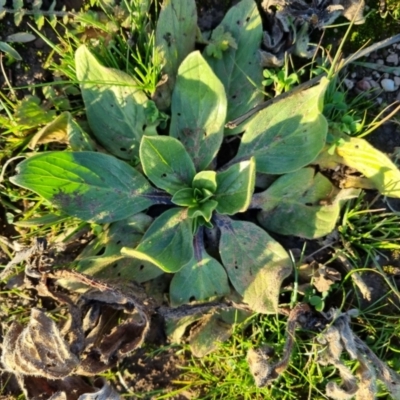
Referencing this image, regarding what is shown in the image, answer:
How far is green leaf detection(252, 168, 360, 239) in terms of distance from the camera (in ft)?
8.46

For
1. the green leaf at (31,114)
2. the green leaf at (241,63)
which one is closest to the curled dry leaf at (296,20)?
the green leaf at (241,63)

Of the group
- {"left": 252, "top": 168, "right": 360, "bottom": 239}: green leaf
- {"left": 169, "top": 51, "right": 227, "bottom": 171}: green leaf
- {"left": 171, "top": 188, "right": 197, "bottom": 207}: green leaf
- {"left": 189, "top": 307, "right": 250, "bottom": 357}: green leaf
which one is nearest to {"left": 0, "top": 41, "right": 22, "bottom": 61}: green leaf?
{"left": 169, "top": 51, "right": 227, "bottom": 171}: green leaf

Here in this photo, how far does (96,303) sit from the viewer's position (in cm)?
270

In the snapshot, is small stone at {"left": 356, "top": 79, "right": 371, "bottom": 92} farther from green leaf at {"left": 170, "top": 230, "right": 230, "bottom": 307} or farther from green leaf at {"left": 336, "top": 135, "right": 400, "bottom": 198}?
green leaf at {"left": 170, "top": 230, "right": 230, "bottom": 307}

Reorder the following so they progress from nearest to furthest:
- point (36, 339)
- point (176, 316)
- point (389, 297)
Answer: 1. point (36, 339)
2. point (176, 316)
3. point (389, 297)

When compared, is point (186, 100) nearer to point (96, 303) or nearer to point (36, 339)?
point (96, 303)

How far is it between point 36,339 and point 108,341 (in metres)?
0.33

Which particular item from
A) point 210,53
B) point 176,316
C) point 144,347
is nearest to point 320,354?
point 176,316

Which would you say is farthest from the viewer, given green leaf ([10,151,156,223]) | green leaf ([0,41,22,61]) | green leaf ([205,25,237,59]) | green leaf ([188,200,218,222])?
green leaf ([0,41,22,61])

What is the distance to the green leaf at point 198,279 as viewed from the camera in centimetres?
259

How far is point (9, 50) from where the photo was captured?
2.68 meters

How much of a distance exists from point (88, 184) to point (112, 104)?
1.24 ft

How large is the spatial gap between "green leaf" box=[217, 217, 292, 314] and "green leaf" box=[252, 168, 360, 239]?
0.38ft

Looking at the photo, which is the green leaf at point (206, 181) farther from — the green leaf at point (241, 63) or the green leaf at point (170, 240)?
the green leaf at point (241, 63)
